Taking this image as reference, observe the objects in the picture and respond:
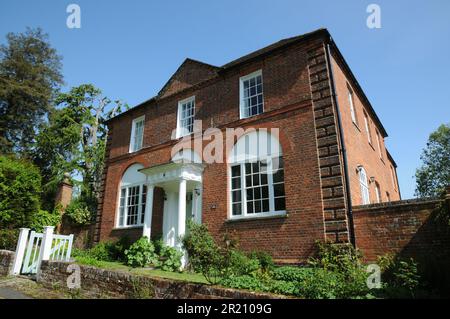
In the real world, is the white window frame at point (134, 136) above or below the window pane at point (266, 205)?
above

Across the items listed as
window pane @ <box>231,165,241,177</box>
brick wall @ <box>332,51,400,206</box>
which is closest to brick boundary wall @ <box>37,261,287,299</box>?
window pane @ <box>231,165,241,177</box>

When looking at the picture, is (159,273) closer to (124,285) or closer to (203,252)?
(124,285)

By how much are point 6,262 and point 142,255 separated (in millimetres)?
4775

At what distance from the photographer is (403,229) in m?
8.05

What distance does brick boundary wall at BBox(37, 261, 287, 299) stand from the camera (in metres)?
5.75

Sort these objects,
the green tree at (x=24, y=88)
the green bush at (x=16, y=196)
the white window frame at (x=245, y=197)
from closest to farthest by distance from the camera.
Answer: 1. the white window frame at (x=245, y=197)
2. the green bush at (x=16, y=196)
3. the green tree at (x=24, y=88)

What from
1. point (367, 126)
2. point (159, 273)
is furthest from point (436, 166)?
point (159, 273)

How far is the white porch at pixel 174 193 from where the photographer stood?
1172cm

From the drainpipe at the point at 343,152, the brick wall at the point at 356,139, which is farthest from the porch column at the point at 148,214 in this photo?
the brick wall at the point at 356,139

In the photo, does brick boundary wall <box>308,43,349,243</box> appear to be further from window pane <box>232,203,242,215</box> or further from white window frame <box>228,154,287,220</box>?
window pane <box>232,203,242,215</box>

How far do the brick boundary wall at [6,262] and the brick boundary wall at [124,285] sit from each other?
5.65 ft

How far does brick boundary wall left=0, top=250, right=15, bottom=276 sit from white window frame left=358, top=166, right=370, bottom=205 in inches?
511

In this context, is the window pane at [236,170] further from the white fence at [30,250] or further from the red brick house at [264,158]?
the white fence at [30,250]

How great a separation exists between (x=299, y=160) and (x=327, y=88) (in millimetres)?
2716
